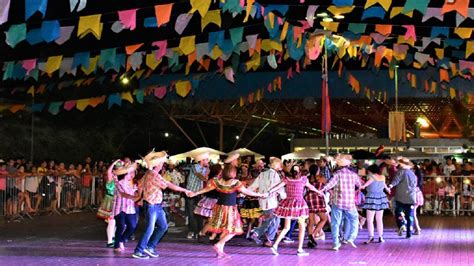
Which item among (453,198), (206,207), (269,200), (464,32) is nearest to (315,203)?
(269,200)

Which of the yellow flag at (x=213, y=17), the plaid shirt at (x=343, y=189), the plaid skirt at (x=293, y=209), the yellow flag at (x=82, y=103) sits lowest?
the plaid skirt at (x=293, y=209)

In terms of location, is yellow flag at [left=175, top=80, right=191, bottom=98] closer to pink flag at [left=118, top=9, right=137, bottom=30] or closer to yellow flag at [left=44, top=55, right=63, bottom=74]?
yellow flag at [left=44, top=55, right=63, bottom=74]

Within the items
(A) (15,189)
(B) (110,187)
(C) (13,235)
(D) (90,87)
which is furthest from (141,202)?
(D) (90,87)

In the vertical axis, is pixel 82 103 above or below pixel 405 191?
above

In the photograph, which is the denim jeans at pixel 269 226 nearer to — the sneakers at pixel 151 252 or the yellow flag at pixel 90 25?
the sneakers at pixel 151 252

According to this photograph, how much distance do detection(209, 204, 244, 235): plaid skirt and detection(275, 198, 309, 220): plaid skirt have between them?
1.14 metres

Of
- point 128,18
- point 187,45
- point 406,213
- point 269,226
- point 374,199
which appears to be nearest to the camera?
point 128,18

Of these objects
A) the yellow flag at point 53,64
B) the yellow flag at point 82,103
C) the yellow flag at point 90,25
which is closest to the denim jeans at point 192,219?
the yellow flag at point 53,64

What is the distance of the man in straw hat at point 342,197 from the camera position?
1356cm

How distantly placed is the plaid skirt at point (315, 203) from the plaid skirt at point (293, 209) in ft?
4.14

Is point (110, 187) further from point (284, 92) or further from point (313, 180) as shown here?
point (284, 92)

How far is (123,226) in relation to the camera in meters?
12.9

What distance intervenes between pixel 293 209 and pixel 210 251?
1730 mm

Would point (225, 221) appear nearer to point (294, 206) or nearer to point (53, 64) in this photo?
point (294, 206)
